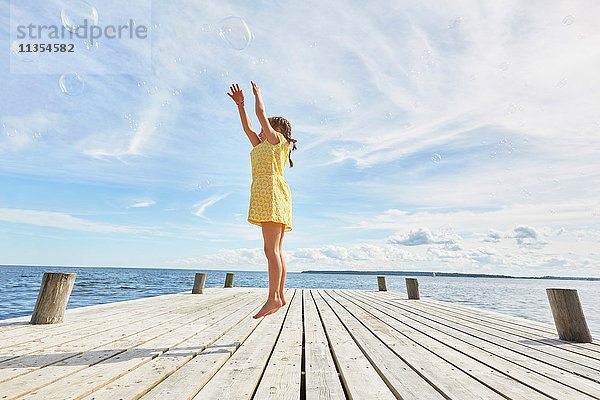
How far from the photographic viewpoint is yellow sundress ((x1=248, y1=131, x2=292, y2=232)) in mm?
2953

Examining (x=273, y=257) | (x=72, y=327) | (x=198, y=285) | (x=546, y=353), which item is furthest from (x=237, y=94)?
(x=198, y=285)

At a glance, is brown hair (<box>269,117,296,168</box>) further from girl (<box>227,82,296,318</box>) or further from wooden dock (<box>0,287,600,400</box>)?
wooden dock (<box>0,287,600,400</box>)

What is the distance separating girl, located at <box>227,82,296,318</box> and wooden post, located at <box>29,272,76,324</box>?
2.50 meters

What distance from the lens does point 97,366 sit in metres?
1.98

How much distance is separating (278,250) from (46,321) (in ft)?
9.37

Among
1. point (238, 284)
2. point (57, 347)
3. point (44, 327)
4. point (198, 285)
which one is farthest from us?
point (238, 284)

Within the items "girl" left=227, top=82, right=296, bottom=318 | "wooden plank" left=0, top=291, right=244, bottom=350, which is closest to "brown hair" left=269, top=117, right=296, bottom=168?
"girl" left=227, top=82, right=296, bottom=318

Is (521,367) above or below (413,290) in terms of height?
below

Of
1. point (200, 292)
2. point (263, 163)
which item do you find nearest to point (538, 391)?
point (263, 163)

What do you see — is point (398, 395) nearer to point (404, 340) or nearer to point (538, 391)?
point (538, 391)

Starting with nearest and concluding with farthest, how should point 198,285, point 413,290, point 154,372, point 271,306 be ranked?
point 154,372
point 271,306
point 413,290
point 198,285

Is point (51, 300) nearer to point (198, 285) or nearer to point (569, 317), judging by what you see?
point (198, 285)

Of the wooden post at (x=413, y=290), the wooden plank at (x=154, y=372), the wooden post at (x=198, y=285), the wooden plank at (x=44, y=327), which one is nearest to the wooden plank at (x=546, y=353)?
the wooden plank at (x=154, y=372)

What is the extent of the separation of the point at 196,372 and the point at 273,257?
1.26 meters
